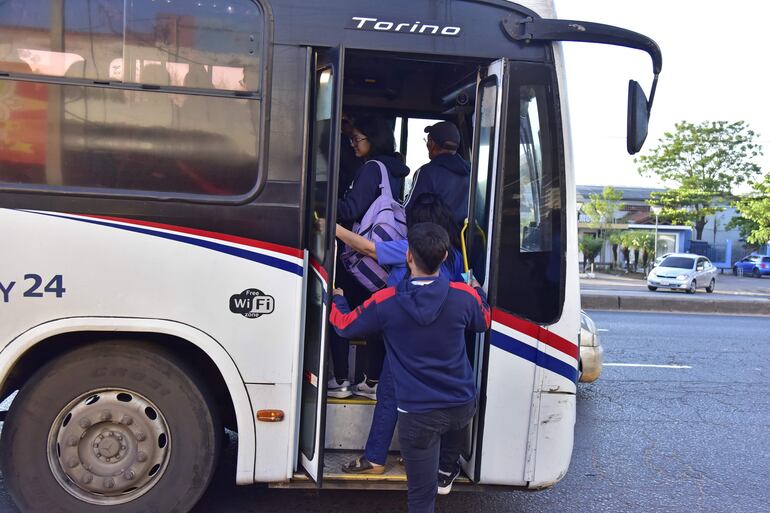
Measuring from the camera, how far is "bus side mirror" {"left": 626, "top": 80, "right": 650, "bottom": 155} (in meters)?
3.80

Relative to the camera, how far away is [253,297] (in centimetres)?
366

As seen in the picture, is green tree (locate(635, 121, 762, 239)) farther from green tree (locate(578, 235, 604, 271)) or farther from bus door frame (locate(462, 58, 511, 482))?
bus door frame (locate(462, 58, 511, 482))

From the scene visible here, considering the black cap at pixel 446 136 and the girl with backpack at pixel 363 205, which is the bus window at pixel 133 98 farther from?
the black cap at pixel 446 136

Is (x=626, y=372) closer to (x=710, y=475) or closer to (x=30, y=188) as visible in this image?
(x=710, y=475)

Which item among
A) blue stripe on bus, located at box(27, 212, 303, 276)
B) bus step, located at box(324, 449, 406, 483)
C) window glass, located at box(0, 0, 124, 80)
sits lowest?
bus step, located at box(324, 449, 406, 483)

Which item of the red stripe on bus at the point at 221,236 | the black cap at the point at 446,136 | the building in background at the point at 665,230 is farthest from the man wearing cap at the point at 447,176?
the building in background at the point at 665,230

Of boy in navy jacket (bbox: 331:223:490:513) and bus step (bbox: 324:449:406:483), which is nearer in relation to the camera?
boy in navy jacket (bbox: 331:223:490:513)

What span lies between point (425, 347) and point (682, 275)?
88.5 feet

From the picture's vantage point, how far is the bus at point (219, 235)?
11.6 feet

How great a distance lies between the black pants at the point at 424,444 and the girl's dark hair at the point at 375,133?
7.09ft

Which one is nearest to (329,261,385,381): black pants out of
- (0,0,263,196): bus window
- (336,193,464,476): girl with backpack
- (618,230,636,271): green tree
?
(336,193,464,476): girl with backpack

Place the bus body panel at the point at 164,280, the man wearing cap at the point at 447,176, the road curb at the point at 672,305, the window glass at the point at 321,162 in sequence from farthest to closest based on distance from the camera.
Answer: the road curb at the point at 672,305
the man wearing cap at the point at 447,176
the window glass at the point at 321,162
the bus body panel at the point at 164,280

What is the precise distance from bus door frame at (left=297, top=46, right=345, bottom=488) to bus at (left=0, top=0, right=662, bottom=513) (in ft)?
0.05

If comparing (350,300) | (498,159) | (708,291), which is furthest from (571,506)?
(708,291)
